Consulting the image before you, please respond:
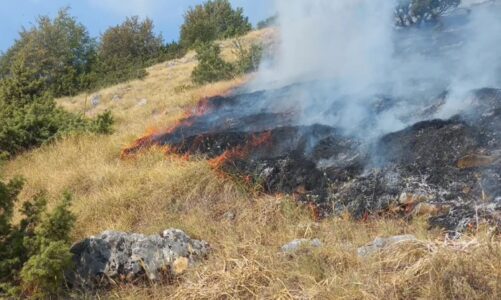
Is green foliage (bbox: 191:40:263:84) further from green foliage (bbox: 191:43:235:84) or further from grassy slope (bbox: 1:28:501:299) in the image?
grassy slope (bbox: 1:28:501:299)

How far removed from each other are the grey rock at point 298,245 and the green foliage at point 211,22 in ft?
80.2

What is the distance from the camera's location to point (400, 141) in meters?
5.27

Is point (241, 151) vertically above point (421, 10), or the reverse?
point (421, 10)

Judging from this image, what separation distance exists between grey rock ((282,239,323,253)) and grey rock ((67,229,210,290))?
615 millimetres

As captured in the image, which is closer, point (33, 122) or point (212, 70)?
point (33, 122)

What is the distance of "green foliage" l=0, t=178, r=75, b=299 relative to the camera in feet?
9.97

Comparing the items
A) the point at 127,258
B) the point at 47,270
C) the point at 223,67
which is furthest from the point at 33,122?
the point at 47,270

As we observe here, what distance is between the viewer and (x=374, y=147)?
534 cm

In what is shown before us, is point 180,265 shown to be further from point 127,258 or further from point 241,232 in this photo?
point 241,232

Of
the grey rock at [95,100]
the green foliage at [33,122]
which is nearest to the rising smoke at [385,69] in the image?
the green foliage at [33,122]

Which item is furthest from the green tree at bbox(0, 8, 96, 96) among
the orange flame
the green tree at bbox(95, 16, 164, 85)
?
the orange flame

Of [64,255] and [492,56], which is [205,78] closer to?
[492,56]

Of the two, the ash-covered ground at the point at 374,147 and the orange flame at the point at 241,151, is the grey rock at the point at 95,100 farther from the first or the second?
the orange flame at the point at 241,151

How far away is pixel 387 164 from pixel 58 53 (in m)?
23.0
